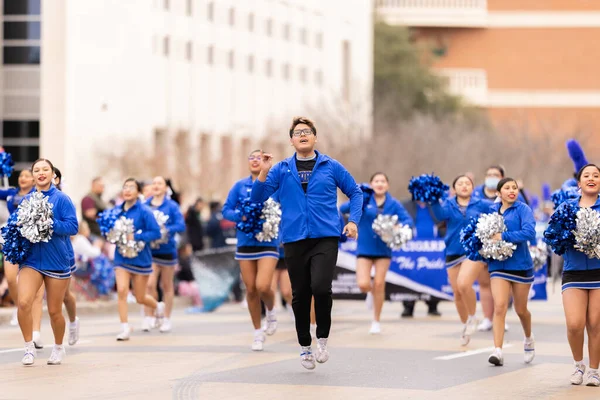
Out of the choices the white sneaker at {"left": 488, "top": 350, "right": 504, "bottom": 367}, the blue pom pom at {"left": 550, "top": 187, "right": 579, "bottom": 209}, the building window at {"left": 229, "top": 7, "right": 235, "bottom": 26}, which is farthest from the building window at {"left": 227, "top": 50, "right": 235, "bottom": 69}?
the white sneaker at {"left": 488, "top": 350, "right": 504, "bottom": 367}

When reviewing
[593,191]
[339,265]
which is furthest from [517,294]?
[339,265]

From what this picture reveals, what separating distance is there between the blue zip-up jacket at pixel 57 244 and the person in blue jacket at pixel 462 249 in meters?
4.96

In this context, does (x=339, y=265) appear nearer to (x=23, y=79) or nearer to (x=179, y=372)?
(x=179, y=372)

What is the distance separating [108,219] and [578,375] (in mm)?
7088

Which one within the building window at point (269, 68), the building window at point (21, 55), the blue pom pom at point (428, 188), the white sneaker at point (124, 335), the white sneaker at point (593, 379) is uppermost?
the building window at point (269, 68)

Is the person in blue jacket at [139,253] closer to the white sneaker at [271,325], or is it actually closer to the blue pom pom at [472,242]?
the white sneaker at [271,325]

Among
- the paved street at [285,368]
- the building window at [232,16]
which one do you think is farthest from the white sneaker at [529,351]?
the building window at [232,16]

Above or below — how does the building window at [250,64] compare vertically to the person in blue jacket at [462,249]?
above

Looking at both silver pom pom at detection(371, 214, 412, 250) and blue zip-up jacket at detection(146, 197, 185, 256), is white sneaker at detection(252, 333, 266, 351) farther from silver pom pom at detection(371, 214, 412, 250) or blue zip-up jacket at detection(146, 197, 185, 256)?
blue zip-up jacket at detection(146, 197, 185, 256)

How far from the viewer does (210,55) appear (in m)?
62.0

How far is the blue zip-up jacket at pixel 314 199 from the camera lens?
13828mm

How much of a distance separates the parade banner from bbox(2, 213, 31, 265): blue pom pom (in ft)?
31.0

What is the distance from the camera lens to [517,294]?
1509 centimetres

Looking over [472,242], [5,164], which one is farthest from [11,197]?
[472,242]
